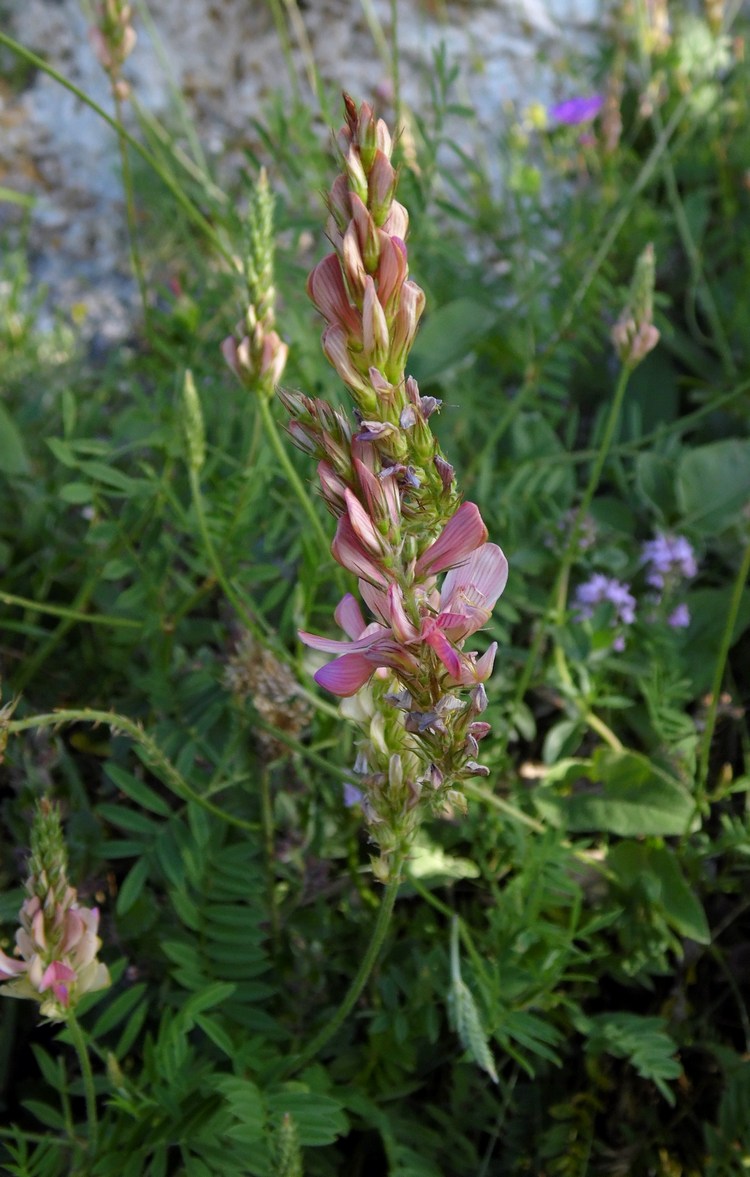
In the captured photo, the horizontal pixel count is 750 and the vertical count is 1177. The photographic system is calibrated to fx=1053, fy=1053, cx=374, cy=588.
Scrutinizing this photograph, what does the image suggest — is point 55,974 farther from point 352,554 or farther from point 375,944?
point 352,554

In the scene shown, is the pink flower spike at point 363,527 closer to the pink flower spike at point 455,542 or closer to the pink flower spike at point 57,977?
the pink flower spike at point 455,542

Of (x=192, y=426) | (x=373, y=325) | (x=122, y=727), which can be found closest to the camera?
(x=373, y=325)

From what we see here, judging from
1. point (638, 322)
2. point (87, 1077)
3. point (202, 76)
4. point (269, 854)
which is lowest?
point (87, 1077)

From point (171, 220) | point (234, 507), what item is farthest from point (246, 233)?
point (171, 220)

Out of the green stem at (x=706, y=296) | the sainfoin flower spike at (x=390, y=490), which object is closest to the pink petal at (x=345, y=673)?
the sainfoin flower spike at (x=390, y=490)

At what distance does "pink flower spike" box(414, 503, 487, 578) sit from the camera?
2.61ft

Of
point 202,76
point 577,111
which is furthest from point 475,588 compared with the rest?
point 202,76

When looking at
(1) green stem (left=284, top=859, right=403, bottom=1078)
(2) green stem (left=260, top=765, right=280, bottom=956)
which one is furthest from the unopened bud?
(1) green stem (left=284, top=859, right=403, bottom=1078)

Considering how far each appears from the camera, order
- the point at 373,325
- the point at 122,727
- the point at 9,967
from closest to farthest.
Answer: the point at 373,325, the point at 9,967, the point at 122,727

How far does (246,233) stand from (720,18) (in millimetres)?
1977

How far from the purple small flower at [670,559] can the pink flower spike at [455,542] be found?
119cm

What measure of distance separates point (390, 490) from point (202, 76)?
3727 mm

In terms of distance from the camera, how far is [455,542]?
2.68ft

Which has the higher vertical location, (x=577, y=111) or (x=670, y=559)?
(x=577, y=111)
